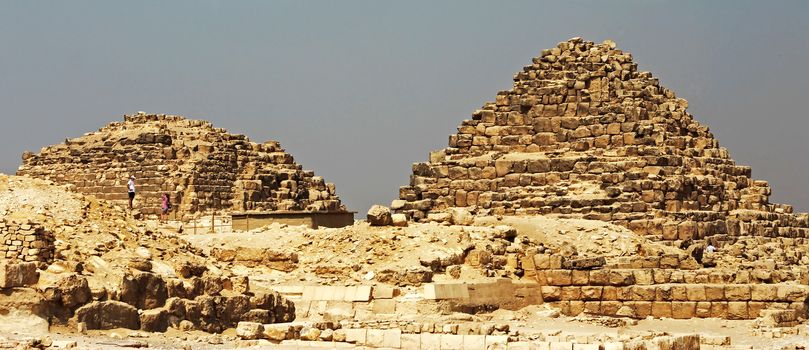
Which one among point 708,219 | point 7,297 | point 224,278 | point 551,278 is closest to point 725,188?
point 708,219

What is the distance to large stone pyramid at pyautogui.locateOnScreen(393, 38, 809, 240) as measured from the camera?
42562 millimetres

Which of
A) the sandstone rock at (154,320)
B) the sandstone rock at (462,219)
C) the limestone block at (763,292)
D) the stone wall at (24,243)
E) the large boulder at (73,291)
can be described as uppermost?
the sandstone rock at (462,219)

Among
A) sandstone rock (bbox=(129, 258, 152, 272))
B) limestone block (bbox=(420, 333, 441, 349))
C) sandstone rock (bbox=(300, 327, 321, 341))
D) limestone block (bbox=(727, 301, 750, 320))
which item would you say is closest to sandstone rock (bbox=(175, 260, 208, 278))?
sandstone rock (bbox=(129, 258, 152, 272))

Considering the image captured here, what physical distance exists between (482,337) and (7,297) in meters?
6.23

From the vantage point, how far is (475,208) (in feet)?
143

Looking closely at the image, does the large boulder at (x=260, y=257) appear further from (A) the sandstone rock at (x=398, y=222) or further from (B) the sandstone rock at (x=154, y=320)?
(B) the sandstone rock at (x=154, y=320)

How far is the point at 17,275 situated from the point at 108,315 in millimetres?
1434

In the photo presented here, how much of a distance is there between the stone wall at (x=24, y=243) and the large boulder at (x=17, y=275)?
1.43ft

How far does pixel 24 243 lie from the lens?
85.0 feet

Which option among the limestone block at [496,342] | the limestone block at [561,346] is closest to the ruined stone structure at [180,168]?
the limestone block at [496,342]

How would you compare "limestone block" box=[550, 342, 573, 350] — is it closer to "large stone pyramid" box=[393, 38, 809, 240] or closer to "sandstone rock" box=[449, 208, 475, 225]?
"sandstone rock" box=[449, 208, 475, 225]

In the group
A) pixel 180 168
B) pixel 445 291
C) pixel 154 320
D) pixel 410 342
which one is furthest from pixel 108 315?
pixel 180 168

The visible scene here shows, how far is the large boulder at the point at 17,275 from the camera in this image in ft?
81.8

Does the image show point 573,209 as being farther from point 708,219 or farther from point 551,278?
point 551,278
